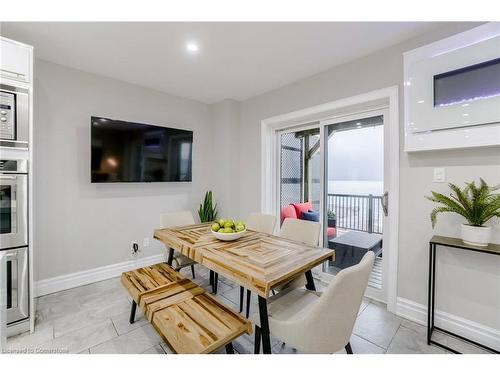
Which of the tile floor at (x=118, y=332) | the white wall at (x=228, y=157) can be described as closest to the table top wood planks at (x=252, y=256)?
the tile floor at (x=118, y=332)

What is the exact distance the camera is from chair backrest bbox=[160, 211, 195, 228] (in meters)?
2.51

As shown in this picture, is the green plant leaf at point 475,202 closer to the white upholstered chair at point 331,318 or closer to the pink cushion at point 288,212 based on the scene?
the white upholstered chair at point 331,318

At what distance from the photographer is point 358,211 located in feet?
8.68

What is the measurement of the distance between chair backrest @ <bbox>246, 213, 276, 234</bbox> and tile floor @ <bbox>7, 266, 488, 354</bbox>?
76cm

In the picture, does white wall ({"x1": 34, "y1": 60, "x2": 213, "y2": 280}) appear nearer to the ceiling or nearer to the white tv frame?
the ceiling

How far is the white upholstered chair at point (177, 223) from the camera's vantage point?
2418mm

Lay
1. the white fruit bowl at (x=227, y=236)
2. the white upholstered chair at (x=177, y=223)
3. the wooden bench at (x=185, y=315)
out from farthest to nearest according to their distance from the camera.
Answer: the white upholstered chair at (x=177, y=223), the white fruit bowl at (x=227, y=236), the wooden bench at (x=185, y=315)

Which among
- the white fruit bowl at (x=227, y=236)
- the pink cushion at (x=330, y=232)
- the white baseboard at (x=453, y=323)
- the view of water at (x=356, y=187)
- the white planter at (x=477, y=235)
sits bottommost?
the white baseboard at (x=453, y=323)

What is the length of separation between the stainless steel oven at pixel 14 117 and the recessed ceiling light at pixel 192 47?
138 cm

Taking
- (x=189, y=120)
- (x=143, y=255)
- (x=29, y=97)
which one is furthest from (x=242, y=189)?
(x=29, y=97)

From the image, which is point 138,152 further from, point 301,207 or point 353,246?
point 353,246

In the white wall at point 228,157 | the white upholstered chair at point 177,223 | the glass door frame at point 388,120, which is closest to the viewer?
the glass door frame at point 388,120

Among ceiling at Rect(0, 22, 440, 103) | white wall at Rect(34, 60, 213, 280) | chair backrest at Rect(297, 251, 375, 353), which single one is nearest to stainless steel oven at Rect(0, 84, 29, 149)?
ceiling at Rect(0, 22, 440, 103)
